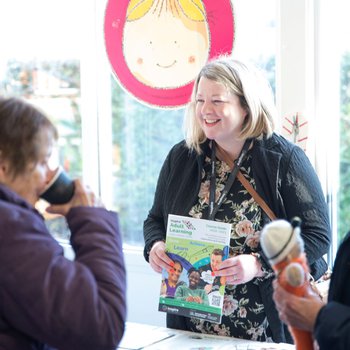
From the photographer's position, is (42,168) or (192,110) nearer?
(42,168)

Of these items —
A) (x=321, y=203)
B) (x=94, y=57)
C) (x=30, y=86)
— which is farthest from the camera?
(x=30, y=86)

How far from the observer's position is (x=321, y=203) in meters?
2.64

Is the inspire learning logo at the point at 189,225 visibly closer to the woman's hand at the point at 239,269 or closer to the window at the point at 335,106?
the woman's hand at the point at 239,269

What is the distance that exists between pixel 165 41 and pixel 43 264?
8.08ft

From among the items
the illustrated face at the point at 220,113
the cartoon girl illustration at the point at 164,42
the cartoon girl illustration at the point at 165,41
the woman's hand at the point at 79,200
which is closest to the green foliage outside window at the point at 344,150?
the cartoon girl illustration at the point at 164,42

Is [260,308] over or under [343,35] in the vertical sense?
under

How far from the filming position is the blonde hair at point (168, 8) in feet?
11.7

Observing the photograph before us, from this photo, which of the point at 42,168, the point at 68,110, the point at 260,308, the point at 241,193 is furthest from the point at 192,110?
the point at 68,110

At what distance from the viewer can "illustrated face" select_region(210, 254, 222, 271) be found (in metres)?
2.45

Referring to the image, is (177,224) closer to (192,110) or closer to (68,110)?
(192,110)

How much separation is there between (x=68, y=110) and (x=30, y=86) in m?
0.33

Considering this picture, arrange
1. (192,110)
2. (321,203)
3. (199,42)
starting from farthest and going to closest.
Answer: (199,42) < (192,110) < (321,203)

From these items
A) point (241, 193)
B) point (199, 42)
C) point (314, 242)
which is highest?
point (199, 42)

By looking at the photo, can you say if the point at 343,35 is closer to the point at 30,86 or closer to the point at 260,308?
the point at 260,308
